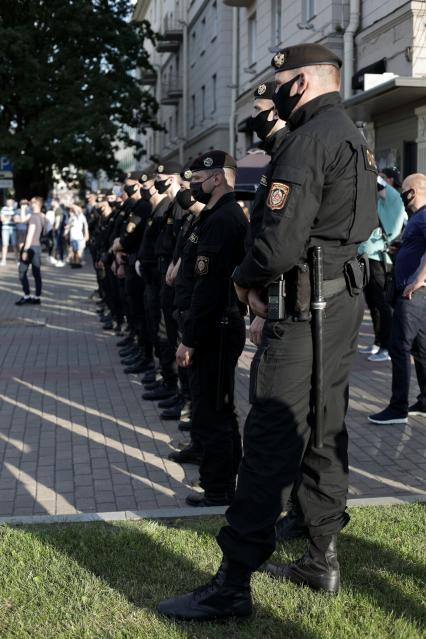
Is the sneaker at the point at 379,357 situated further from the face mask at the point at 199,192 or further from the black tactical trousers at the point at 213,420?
the face mask at the point at 199,192

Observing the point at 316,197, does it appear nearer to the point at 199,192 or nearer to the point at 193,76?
the point at 199,192

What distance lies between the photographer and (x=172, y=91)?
41.0 m

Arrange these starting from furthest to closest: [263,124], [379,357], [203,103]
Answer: [203,103], [379,357], [263,124]

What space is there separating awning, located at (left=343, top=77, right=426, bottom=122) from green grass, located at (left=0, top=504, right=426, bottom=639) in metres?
9.58

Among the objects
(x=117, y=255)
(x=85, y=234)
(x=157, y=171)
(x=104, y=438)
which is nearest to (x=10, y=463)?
(x=104, y=438)

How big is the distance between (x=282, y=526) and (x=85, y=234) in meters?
21.6

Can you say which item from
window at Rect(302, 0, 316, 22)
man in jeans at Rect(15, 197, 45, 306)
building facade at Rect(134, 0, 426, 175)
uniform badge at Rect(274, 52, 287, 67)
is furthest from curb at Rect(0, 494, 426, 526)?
window at Rect(302, 0, 316, 22)

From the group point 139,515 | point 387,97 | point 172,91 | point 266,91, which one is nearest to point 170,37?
point 172,91

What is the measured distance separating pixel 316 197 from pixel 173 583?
1.72m

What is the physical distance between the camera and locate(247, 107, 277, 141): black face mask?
420cm

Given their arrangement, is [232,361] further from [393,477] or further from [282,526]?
[393,477]

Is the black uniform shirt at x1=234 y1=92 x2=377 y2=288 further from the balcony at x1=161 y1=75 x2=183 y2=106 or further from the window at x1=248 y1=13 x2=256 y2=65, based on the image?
the balcony at x1=161 y1=75 x2=183 y2=106

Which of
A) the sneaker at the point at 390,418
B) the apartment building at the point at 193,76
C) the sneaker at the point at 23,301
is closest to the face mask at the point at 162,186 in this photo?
the sneaker at the point at 390,418

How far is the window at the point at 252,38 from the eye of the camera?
88.3 feet
